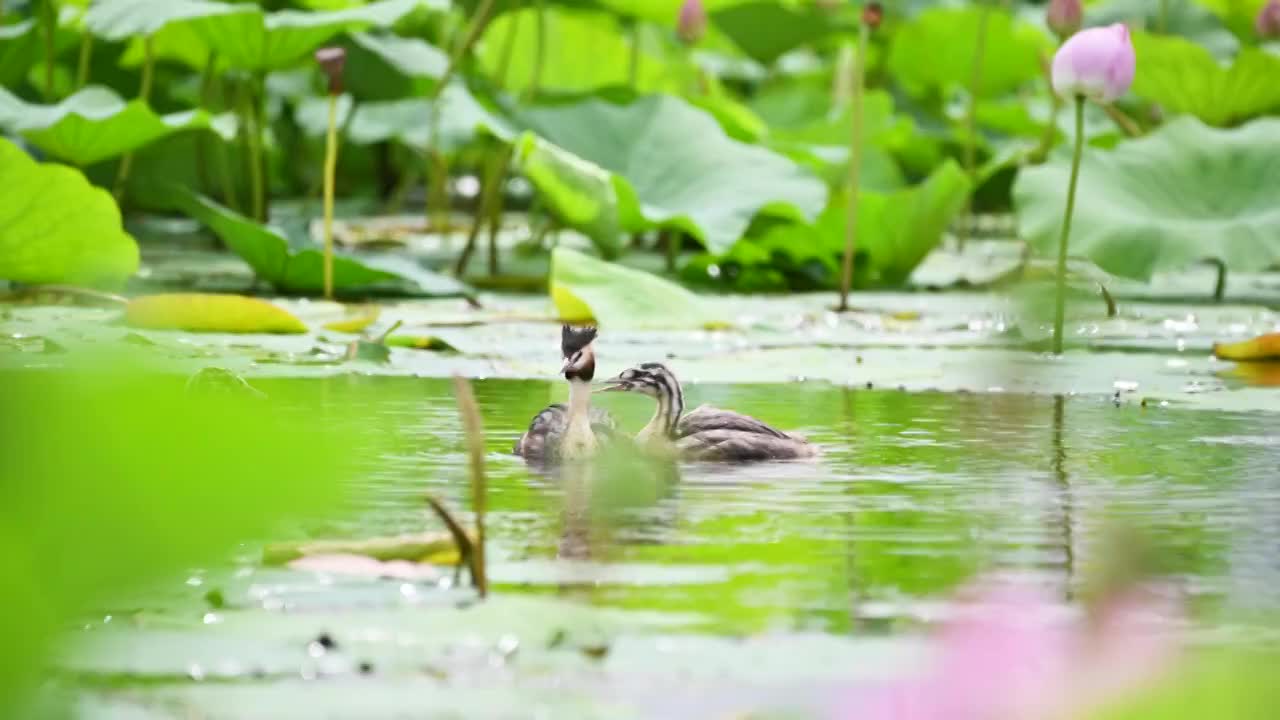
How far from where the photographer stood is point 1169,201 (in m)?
5.24

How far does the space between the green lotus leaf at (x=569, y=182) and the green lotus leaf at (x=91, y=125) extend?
2.43 feet

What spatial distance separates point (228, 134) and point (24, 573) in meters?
4.65

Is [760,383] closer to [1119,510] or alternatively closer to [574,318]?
[574,318]

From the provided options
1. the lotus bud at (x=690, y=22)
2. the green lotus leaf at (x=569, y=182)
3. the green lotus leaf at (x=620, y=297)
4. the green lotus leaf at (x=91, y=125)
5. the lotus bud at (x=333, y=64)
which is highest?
the lotus bud at (x=690, y=22)

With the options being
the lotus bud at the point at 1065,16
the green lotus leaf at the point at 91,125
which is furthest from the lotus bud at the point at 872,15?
the green lotus leaf at the point at 91,125

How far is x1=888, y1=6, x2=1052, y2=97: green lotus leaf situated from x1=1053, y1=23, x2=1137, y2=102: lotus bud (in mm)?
4960

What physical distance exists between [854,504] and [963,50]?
7.09 metres

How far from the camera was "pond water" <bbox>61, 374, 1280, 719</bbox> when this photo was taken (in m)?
1.36

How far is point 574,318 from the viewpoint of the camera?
462 cm

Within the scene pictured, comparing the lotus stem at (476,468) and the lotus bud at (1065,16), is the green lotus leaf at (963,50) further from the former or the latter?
the lotus stem at (476,468)

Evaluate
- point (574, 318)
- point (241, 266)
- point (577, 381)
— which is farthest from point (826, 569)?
point (241, 266)

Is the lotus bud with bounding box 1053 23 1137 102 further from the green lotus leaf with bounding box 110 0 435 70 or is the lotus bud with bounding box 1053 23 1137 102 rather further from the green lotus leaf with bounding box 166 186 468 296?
the green lotus leaf with bounding box 110 0 435 70

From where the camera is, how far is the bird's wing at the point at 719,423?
2.75 metres

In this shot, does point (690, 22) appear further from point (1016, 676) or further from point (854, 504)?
point (1016, 676)
